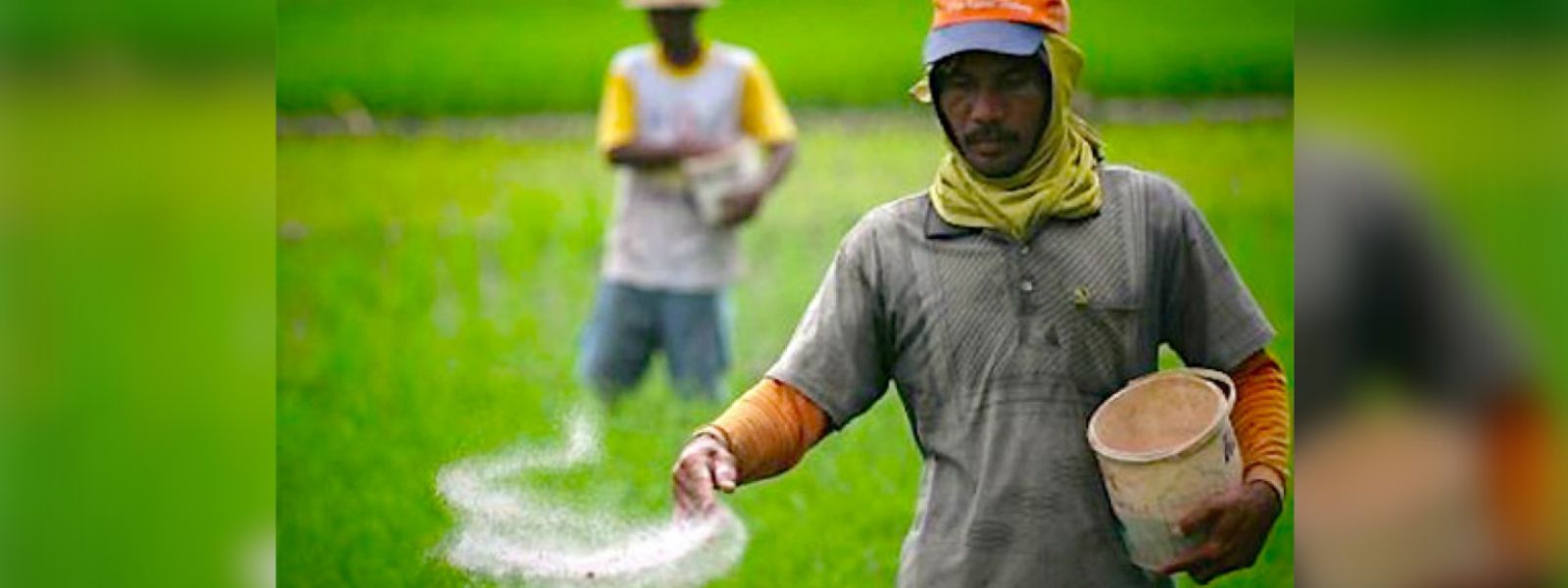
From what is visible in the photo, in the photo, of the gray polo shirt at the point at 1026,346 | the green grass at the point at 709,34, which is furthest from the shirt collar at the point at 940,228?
the green grass at the point at 709,34

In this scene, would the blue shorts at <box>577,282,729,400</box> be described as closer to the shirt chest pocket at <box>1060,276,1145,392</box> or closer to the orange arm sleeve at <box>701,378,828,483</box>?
the orange arm sleeve at <box>701,378,828,483</box>

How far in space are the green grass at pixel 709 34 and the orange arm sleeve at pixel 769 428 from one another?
0.52 m

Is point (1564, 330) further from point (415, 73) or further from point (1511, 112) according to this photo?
point (415, 73)

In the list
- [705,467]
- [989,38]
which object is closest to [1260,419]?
[989,38]

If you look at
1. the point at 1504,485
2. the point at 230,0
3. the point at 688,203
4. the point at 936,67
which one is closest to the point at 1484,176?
the point at 1504,485

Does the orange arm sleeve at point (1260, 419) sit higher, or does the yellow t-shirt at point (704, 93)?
the yellow t-shirt at point (704, 93)

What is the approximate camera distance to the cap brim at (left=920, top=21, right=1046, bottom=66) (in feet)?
13.7

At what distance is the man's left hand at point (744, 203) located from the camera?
450 centimetres

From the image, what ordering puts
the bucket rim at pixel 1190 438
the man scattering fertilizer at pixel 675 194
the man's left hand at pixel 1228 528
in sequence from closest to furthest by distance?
the bucket rim at pixel 1190 438 → the man's left hand at pixel 1228 528 → the man scattering fertilizer at pixel 675 194

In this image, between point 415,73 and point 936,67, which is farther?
point 415,73

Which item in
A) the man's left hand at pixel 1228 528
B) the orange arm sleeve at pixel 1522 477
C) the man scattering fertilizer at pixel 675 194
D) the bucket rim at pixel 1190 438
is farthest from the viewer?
the man scattering fertilizer at pixel 675 194

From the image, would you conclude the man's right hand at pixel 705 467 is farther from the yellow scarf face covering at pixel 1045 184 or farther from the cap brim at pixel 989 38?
the cap brim at pixel 989 38

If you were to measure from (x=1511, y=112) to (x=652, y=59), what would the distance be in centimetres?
142

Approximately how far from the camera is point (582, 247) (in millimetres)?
4559
